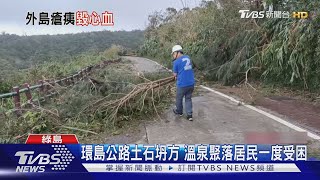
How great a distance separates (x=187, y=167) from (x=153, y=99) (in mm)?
2483

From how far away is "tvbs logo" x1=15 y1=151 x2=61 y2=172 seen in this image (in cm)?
305

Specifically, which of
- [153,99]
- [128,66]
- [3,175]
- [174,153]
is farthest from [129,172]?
[128,66]

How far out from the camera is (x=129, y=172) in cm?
304

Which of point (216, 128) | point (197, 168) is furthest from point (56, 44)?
point (216, 128)

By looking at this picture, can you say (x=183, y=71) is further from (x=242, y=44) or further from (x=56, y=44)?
(x=242, y=44)

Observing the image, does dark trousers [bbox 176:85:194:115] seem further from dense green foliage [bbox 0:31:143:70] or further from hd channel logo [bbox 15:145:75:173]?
hd channel logo [bbox 15:145:75:173]

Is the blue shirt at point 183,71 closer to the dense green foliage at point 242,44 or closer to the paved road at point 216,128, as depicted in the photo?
the paved road at point 216,128

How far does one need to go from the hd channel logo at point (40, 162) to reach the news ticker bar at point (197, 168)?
294 mm

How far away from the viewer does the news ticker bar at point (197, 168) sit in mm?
3025

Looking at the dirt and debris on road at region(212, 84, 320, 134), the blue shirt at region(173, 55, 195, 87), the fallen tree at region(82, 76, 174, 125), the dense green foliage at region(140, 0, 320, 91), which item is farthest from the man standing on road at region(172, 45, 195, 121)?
the dirt and debris on road at region(212, 84, 320, 134)

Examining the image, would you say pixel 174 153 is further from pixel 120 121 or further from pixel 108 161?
pixel 120 121

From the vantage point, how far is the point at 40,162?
3.06 m

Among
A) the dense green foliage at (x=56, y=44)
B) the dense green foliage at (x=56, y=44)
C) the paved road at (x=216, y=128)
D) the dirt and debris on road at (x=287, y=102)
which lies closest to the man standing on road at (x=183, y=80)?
the paved road at (x=216, y=128)

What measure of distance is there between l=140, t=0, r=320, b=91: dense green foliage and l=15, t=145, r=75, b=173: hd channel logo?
3.72 meters
